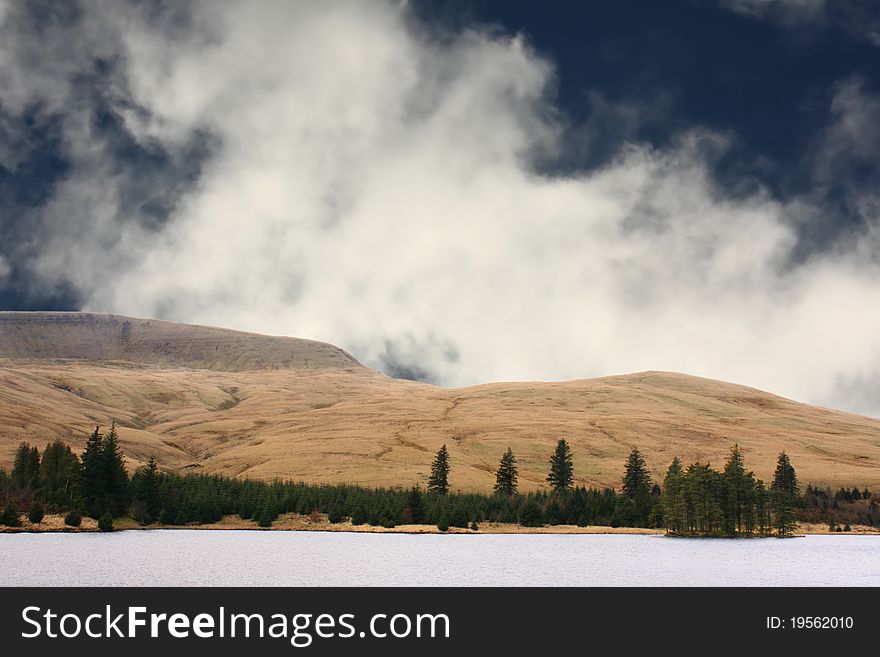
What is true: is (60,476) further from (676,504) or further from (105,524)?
(676,504)

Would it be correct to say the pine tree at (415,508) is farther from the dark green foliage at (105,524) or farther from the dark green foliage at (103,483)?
the dark green foliage at (105,524)

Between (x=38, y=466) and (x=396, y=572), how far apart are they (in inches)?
5727

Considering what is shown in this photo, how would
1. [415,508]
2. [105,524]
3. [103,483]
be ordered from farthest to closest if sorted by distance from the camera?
[415,508]
[103,483]
[105,524]

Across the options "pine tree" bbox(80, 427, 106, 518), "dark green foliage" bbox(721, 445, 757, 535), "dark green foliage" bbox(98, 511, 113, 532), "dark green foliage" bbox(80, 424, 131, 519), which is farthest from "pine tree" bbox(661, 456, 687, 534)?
"pine tree" bbox(80, 427, 106, 518)

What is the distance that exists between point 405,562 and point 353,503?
281ft

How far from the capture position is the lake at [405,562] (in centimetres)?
6600

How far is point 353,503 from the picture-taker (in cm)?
16750

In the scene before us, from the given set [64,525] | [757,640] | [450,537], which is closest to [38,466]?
[64,525]

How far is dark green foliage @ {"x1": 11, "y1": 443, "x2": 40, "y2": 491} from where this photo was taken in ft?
552

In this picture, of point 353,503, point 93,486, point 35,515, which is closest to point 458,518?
point 353,503

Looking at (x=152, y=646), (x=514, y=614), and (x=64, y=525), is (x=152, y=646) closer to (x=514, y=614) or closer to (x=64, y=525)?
(x=514, y=614)

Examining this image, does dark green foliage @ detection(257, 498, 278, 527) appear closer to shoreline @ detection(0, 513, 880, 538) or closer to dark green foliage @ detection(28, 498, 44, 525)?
shoreline @ detection(0, 513, 880, 538)

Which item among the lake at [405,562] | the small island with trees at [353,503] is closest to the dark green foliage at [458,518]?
the small island with trees at [353,503]

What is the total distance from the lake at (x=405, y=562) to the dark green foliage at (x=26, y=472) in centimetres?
5571
